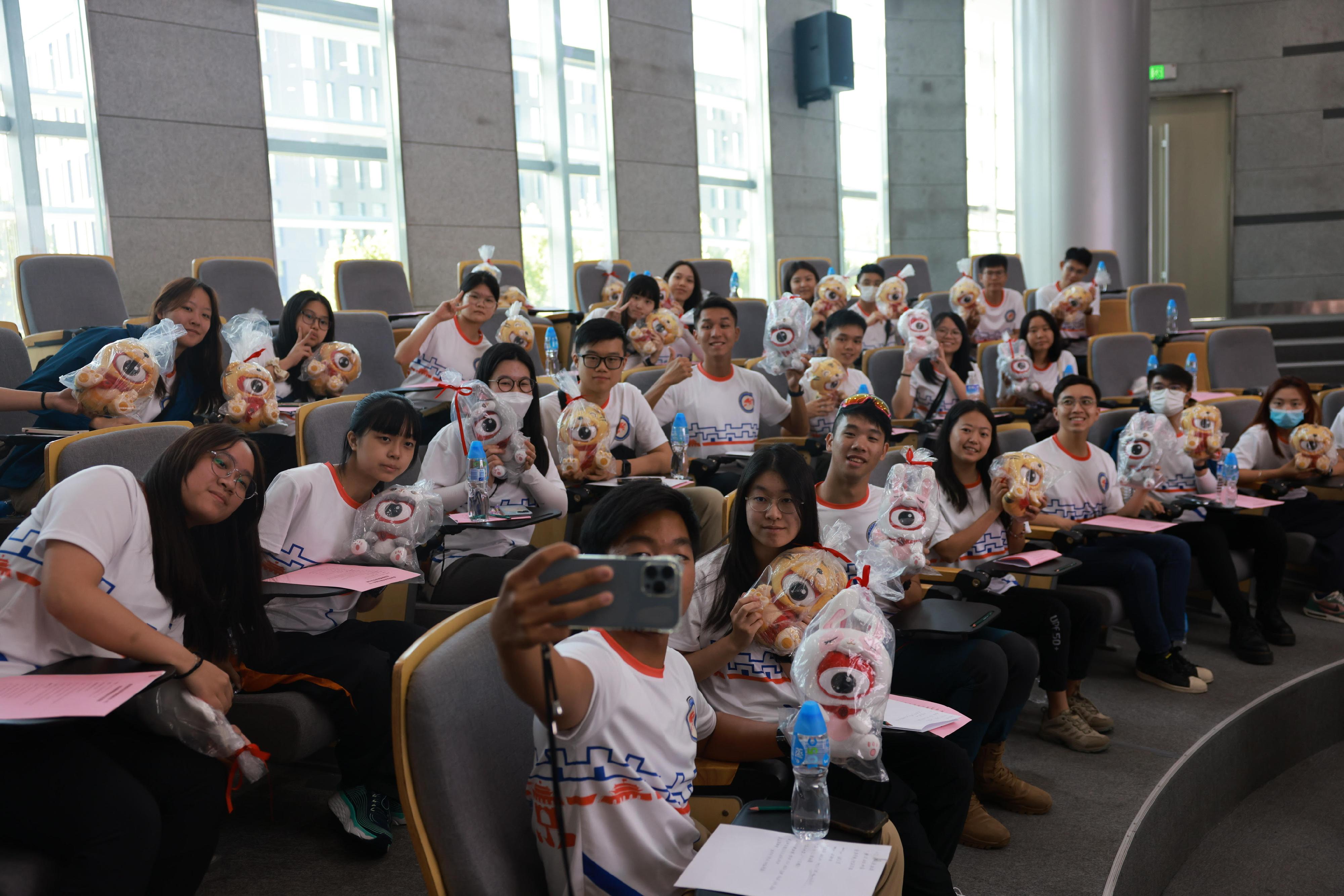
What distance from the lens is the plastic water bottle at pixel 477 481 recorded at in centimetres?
289

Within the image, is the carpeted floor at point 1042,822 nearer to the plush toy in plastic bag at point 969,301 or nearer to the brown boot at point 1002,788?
the brown boot at point 1002,788

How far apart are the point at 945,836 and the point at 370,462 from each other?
5.16ft

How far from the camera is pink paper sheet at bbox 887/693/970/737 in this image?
5.50ft

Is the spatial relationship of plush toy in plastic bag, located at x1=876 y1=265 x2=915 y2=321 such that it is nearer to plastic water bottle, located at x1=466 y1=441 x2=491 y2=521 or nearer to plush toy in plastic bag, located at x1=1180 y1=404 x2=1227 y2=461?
plush toy in plastic bag, located at x1=1180 y1=404 x2=1227 y2=461

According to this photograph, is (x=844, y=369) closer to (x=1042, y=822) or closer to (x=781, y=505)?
(x=1042, y=822)

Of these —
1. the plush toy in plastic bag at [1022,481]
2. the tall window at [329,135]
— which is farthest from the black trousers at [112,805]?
the tall window at [329,135]

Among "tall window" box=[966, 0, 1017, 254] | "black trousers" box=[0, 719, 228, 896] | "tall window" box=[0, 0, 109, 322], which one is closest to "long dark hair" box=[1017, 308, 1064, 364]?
"black trousers" box=[0, 719, 228, 896]

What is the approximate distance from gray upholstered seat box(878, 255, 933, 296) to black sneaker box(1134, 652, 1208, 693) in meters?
5.32

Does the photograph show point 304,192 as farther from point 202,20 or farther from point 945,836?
point 945,836

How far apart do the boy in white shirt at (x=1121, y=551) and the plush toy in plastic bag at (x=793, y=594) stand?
1618 mm

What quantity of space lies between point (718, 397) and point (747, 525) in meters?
A: 2.11

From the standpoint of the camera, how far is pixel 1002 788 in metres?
2.50

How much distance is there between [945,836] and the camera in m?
1.90

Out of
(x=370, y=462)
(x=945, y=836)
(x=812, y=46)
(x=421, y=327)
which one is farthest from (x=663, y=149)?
(x=945, y=836)
